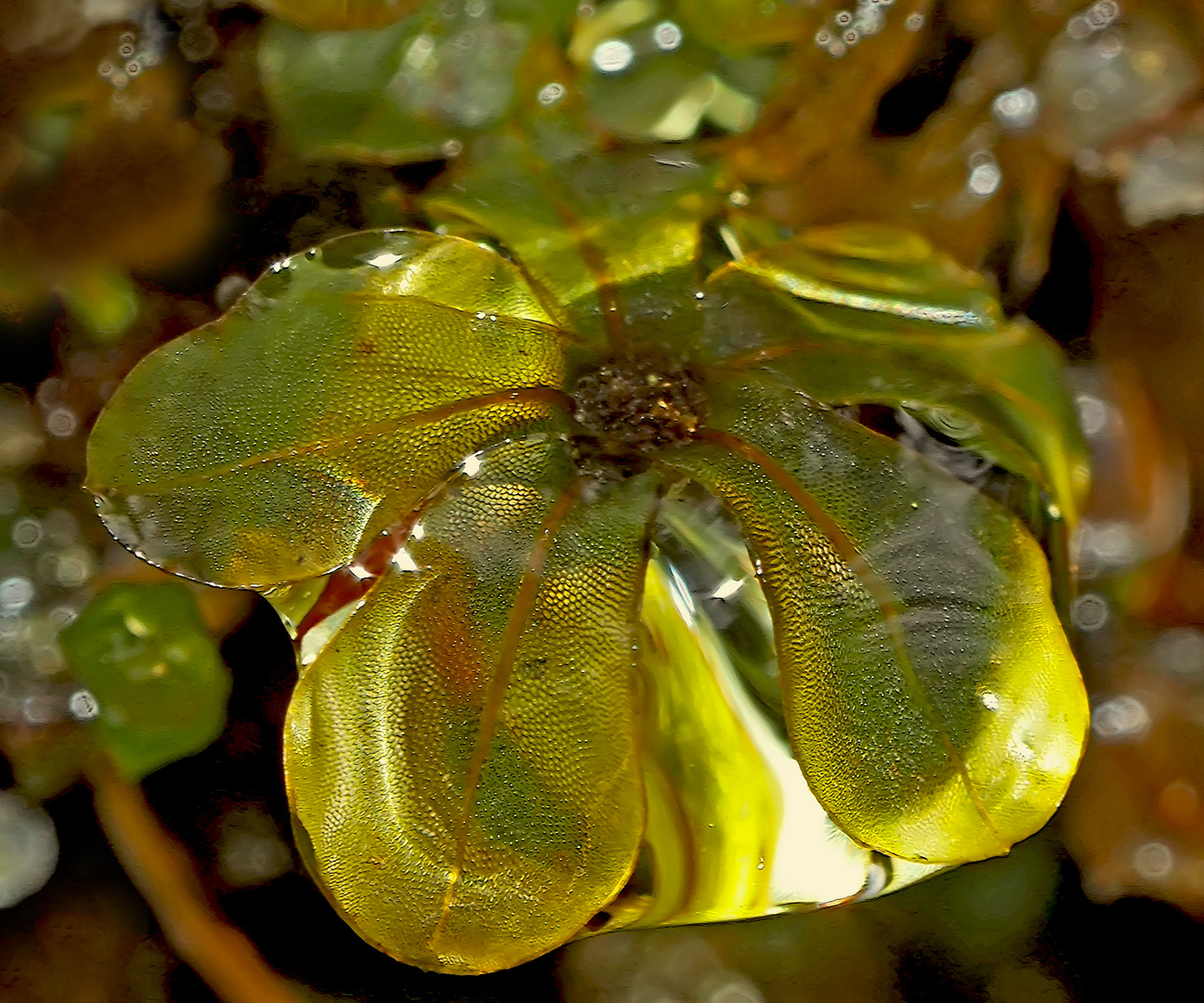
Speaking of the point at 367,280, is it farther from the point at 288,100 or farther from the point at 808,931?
the point at 808,931

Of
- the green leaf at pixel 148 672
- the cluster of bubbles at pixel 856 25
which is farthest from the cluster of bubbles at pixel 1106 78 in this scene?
the green leaf at pixel 148 672

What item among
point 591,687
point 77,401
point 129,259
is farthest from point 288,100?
point 591,687

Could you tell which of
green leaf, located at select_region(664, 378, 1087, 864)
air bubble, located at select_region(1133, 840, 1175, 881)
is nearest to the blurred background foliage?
air bubble, located at select_region(1133, 840, 1175, 881)

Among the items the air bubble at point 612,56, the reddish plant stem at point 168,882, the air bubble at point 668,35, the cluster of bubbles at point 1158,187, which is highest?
the air bubble at point 668,35

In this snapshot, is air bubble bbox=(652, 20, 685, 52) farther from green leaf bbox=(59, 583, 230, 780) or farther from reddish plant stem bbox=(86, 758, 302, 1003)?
reddish plant stem bbox=(86, 758, 302, 1003)

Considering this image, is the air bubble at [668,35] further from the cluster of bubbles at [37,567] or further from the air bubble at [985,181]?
the cluster of bubbles at [37,567]
